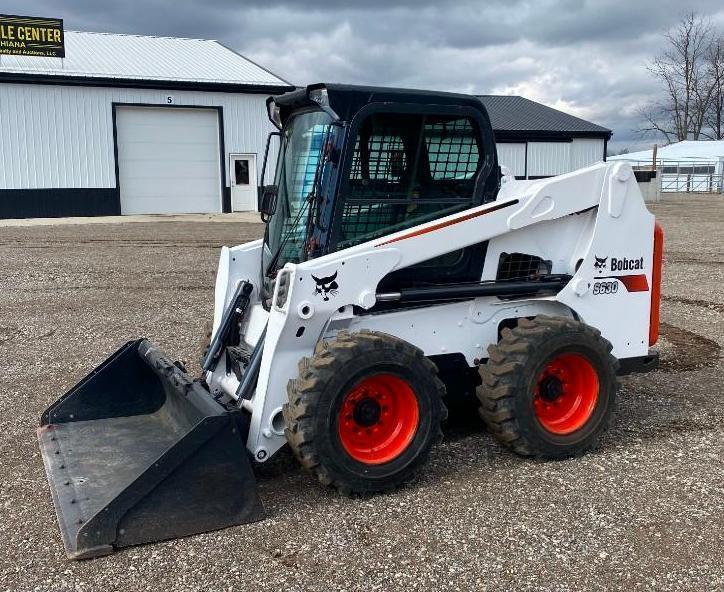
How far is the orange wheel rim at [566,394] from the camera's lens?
4762mm

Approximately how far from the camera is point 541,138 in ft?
123

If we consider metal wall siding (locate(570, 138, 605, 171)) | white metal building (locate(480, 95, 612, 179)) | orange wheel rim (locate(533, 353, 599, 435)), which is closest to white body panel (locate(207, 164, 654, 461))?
orange wheel rim (locate(533, 353, 599, 435))

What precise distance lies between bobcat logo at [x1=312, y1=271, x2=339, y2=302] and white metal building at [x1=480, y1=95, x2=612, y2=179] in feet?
106

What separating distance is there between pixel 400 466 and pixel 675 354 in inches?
179

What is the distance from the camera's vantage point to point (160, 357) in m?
5.10

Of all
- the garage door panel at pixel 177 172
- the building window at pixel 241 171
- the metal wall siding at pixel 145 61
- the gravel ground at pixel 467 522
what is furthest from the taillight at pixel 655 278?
the building window at pixel 241 171

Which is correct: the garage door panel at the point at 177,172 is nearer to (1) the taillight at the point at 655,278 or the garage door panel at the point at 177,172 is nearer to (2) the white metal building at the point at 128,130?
(2) the white metal building at the point at 128,130

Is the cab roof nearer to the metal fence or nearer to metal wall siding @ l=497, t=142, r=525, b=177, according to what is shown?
metal wall siding @ l=497, t=142, r=525, b=177

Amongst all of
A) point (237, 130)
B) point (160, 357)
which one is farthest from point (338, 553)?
point (237, 130)

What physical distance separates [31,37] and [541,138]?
22833 millimetres

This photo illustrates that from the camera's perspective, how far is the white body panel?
423 cm

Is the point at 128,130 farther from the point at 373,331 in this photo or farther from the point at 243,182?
the point at 373,331

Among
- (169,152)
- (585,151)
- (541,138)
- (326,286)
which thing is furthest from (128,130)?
(326,286)

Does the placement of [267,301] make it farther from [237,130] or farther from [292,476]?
[237,130]
